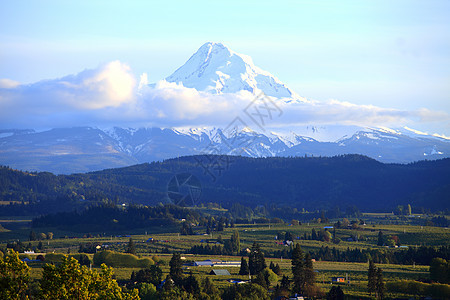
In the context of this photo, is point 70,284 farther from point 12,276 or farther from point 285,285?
point 285,285

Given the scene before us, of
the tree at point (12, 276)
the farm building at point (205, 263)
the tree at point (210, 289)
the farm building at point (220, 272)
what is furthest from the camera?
the farm building at point (205, 263)

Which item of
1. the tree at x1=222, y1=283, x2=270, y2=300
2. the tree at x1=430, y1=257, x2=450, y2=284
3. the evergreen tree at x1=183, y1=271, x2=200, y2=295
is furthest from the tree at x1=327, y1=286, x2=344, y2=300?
the tree at x1=430, y1=257, x2=450, y2=284

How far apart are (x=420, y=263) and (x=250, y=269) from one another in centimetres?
4057

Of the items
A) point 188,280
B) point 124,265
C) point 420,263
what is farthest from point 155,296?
point 420,263

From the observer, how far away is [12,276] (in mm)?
75625

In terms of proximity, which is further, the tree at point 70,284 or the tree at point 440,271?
the tree at point 440,271

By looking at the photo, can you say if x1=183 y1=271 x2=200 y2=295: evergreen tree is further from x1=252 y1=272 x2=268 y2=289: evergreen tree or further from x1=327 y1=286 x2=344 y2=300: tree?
x1=327 y1=286 x2=344 y2=300: tree

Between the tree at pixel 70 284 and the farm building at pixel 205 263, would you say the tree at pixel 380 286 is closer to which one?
the farm building at pixel 205 263

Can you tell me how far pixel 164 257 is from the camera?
536 ft

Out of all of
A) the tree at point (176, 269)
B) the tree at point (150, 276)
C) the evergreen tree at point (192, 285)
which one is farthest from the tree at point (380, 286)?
the tree at point (150, 276)

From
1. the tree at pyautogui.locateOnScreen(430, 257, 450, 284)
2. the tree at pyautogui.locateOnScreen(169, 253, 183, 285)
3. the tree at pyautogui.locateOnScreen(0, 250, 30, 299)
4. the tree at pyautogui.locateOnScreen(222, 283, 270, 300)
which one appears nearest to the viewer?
the tree at pyautogui.locateOnScreen(0, 250, 30, 299)

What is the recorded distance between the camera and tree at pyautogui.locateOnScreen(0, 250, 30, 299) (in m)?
73.4

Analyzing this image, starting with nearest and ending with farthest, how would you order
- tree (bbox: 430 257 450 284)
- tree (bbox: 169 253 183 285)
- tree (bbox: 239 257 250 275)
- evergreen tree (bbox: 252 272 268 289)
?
1. evergreen tree (bbox: 252 272 268 289)
2. tree (bbox: 169 253 183 285)
3. tree (bbox: 430 257 450 284)
4. tree (bbox: 239 257 250 275)

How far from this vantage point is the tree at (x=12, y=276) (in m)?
73.4
